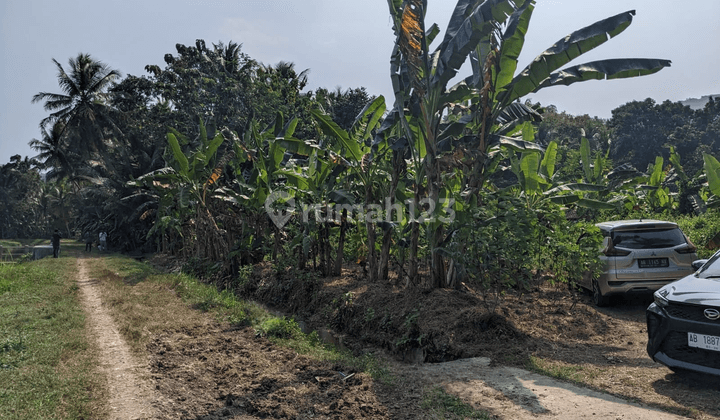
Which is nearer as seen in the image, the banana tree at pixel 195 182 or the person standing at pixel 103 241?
the banana tree at pixel 195 182

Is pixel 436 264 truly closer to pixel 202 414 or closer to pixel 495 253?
pixel 495 253

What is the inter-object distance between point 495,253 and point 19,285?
41.5 ft

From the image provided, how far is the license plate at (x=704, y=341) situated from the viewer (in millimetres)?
4789

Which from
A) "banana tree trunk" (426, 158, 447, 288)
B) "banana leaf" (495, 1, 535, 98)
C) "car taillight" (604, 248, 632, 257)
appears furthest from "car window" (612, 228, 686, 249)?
"banana leaf" (495, 1, 535, 98)

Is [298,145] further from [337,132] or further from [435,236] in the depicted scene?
[435,236]

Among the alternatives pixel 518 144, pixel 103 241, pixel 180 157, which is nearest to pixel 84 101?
pixel 103 241

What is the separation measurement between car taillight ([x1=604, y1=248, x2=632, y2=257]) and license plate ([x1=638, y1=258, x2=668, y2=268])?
25cm

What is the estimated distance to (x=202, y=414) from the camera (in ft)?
16.4

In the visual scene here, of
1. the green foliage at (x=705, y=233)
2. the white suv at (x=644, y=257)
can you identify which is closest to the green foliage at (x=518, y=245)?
the white suv at (x=644, y=257)

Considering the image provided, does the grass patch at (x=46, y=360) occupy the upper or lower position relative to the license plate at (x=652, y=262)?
lower

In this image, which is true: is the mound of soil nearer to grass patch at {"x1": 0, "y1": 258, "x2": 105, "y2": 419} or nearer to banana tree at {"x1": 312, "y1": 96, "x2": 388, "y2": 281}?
grass patch at {"x1": 0, "y1": 258, "x2": 105, "y2": 419}

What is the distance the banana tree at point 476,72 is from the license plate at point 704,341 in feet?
12.8

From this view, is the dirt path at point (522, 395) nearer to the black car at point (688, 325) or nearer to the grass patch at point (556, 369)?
the grass patch at point (556, 369)

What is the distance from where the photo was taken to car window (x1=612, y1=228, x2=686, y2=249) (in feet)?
28.6
